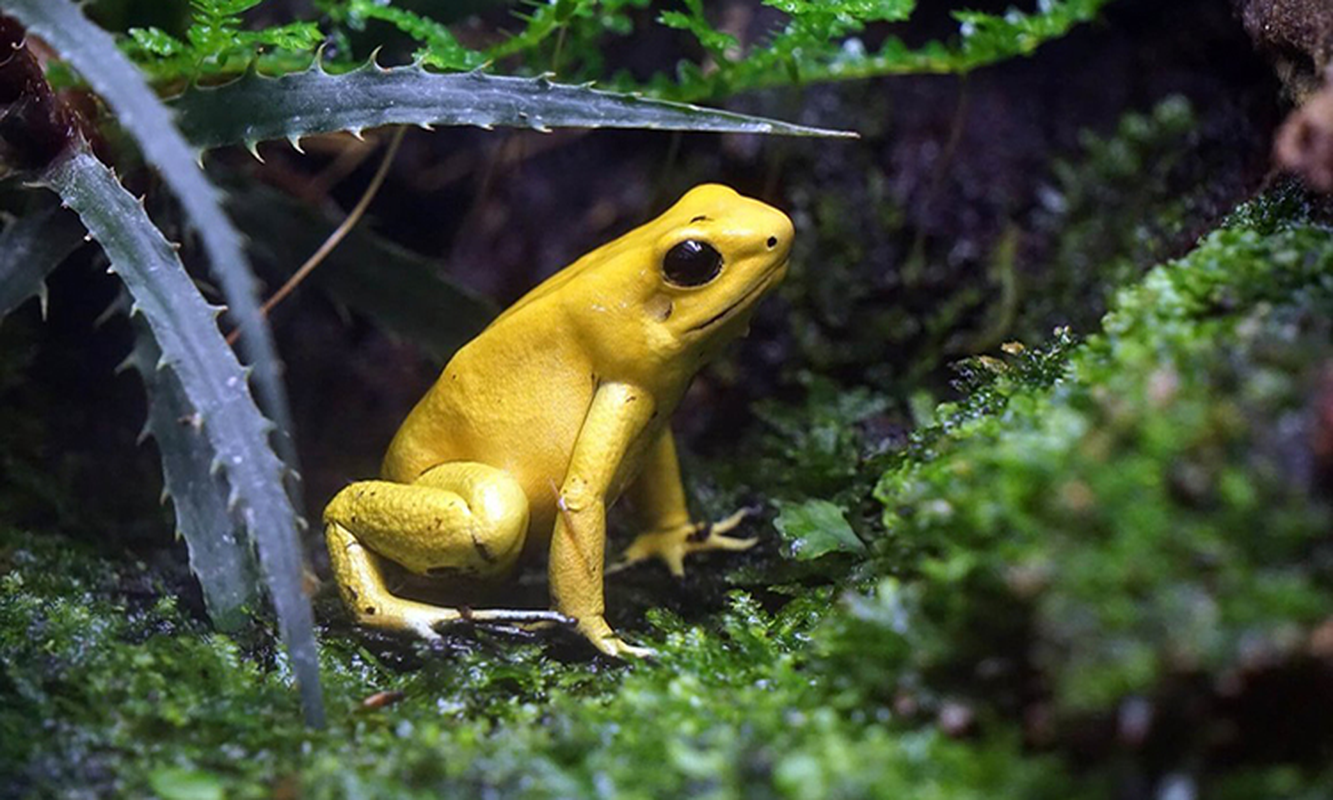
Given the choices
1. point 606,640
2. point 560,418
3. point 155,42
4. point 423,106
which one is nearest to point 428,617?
point 606,640

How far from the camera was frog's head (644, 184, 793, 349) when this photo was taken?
1867 millimetres

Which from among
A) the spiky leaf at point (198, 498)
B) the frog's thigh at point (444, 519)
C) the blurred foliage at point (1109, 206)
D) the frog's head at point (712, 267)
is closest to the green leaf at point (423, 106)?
the frog's head at point (712, 267)

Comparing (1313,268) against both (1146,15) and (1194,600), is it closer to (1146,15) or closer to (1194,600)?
(1194,600)

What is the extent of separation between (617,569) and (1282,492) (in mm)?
1298

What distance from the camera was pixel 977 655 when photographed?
1.21m

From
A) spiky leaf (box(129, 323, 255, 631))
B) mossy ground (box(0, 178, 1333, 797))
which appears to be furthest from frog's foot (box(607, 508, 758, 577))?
spiky leaf (box(129, 323, 255, 631))

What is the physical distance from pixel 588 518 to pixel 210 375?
63 centimetres

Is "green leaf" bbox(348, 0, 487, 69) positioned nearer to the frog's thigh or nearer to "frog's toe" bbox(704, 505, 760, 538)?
the frog's thigh

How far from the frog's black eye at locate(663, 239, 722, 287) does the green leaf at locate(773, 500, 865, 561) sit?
1.38 ft

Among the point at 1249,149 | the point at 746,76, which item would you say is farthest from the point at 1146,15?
the point at 746,76

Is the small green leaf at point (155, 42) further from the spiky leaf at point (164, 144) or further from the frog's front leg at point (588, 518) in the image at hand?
the frog's front leg at point (588, 518)

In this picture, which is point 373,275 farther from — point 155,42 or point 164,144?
point 164,144

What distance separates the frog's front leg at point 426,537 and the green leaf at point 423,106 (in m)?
0.58

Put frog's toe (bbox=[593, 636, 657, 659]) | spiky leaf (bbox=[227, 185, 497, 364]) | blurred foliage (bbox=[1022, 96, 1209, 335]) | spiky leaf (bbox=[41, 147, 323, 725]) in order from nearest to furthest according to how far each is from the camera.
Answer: spiky leaf (bbox=[41, 147, 323, 725]) < frog's toe (bbox=[593, 636, 657, 659]) < spiky leaf (bbox=[227, 185, 497, 364]) < blurred foliage (bbox=[1022, 96, 1209, 335])
